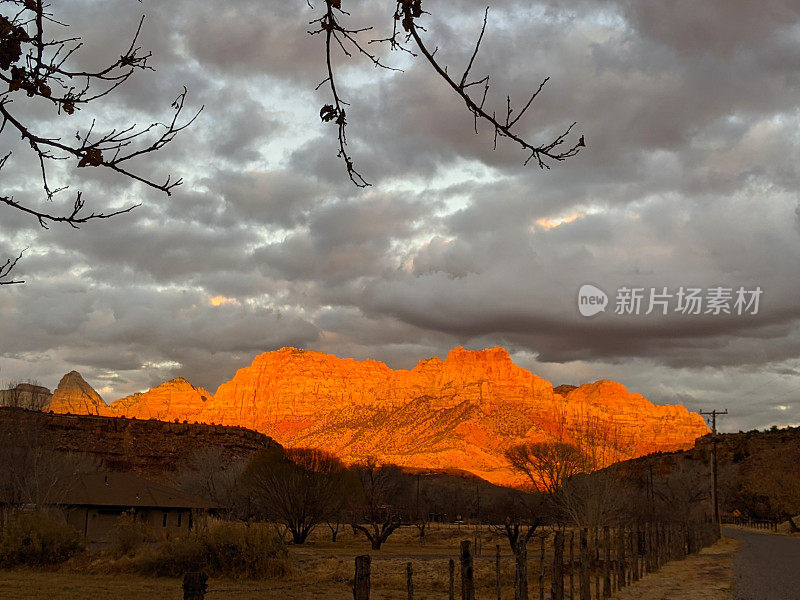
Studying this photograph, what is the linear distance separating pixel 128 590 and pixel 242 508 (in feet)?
130

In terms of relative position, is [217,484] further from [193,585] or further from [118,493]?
[193,585]

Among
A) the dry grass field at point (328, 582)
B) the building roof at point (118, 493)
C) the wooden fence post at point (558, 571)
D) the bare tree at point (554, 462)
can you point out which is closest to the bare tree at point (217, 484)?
the building roof at point (118, 493)

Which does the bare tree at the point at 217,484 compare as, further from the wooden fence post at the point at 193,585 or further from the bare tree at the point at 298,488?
the wooden fence post at the point at 193,585

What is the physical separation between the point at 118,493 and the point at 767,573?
3436 centimetres

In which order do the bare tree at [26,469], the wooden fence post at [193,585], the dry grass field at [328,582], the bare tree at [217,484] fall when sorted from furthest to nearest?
the bare tree at [217,484] < the bare tree at [26,469] < the dry grass field at [328,582] < the wooden fence post at [193,585]

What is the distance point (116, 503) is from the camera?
139 feet

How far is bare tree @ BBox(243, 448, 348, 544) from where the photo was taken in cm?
4891

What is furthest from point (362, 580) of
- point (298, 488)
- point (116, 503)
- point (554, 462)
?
point (554, 462)

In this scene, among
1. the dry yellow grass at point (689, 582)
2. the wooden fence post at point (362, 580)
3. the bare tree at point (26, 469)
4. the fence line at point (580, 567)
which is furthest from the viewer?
the bare tree at point (26, 469)

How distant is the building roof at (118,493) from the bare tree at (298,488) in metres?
4.40

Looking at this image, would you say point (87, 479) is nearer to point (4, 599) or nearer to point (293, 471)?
point (293, 471)

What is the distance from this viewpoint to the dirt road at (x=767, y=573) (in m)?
19.3

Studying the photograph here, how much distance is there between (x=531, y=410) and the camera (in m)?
192

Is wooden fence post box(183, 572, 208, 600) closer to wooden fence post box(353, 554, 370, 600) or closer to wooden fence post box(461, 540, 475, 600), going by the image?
wooden fence post box(353, 554, 370, 600)
